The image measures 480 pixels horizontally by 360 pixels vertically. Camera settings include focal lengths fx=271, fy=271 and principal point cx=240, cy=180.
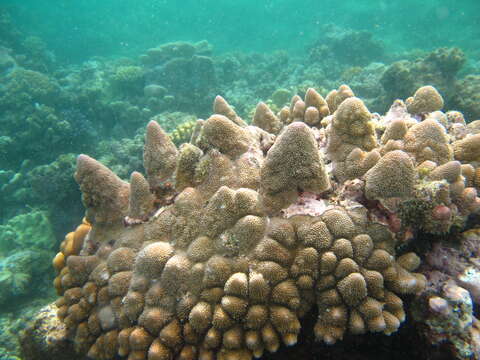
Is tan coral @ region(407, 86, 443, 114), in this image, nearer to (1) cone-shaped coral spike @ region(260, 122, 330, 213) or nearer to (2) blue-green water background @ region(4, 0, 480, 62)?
(1) cone-shaped coral spike @ region(260, 122, 330, 213)

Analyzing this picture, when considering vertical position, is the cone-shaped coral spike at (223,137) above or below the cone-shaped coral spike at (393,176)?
above

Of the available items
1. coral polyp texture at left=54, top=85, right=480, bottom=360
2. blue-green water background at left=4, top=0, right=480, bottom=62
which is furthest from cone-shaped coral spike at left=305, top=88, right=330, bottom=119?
blue-green water background at left=4, top=0, right=480, bottom=62

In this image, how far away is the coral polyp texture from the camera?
230 cm

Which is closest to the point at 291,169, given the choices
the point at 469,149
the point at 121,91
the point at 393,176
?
the point at 393,176

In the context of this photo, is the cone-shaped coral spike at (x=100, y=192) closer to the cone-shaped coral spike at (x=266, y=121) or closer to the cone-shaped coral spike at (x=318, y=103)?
the cone-shaped coral spike at (x=266, y=121)

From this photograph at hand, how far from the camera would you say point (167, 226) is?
10.0 feet

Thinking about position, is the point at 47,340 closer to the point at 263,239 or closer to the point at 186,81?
the point at 263,239

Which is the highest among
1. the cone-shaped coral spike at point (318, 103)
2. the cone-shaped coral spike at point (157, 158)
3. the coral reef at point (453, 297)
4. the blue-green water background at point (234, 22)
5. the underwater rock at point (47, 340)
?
the blue-green water background at point (234, 22)

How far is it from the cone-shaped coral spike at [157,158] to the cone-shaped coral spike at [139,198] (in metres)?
0.14

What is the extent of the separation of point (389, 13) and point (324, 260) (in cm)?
4544

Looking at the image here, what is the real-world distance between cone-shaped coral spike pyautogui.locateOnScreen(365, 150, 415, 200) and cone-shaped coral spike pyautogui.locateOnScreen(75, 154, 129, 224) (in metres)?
3.03

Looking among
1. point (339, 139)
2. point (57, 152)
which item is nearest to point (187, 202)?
point (339, 139)

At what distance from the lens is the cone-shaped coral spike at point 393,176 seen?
8.06ft

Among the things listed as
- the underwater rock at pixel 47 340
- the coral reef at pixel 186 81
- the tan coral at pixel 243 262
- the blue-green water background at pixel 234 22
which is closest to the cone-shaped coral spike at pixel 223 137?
the tan coral at pixel 243 262
